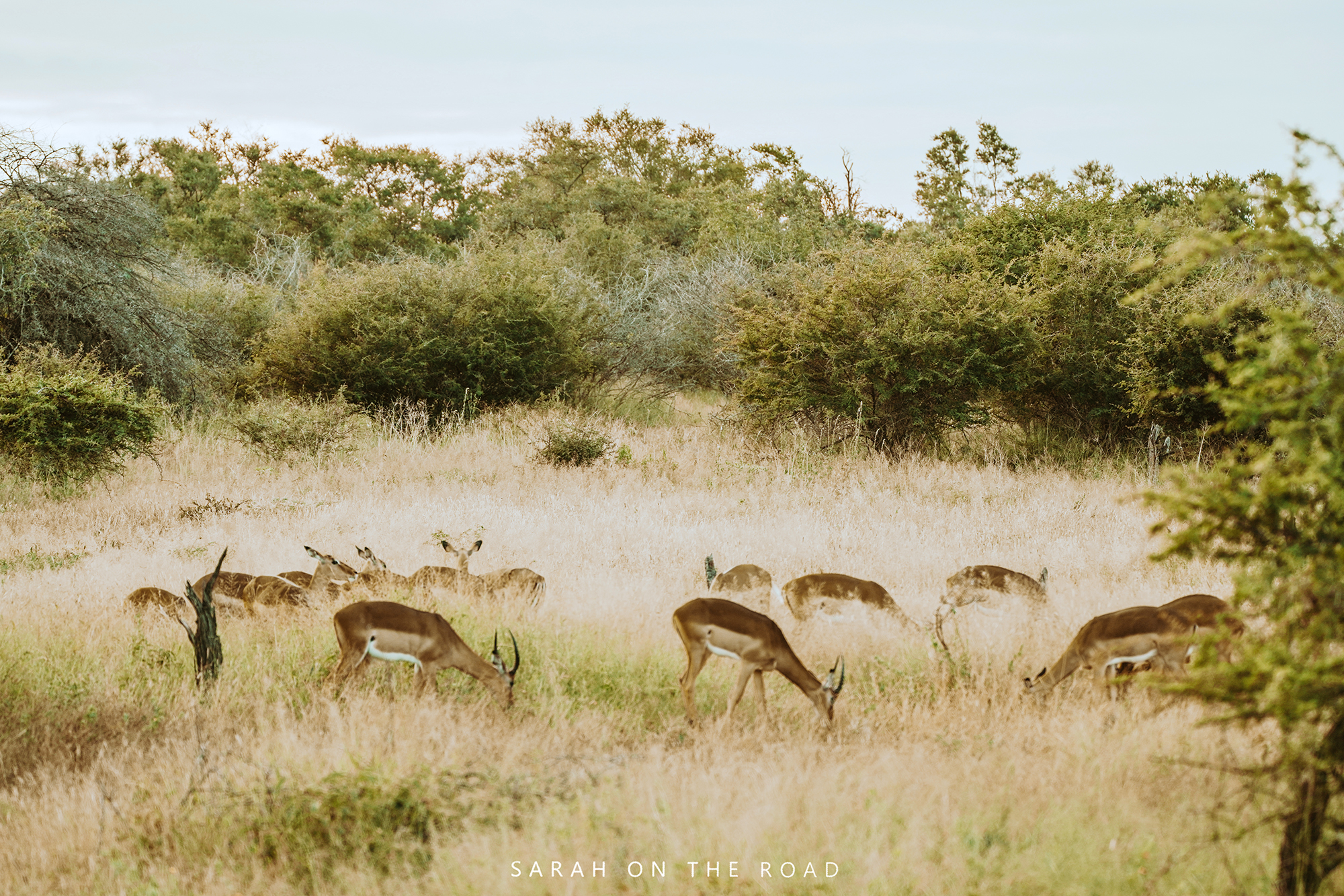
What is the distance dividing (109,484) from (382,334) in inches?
278

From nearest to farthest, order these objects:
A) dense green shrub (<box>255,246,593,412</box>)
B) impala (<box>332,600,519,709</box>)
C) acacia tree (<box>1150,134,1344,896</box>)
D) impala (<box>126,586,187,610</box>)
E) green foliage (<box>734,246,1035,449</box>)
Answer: acacia tree (<box>1150,134,1344,896</box>) → impala (<box>332,600,519,709</box>) → impala (<box>126,586,187,610</box>) → green foliage (<box>734,246,1035,449</box>) → dense green shrub (<box>255,246,593,412</box>)

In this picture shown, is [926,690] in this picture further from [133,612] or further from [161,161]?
[161,161]

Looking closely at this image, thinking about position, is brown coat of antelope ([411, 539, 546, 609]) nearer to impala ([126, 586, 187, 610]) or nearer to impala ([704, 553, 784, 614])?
impala ([704, 553, 784, 614])

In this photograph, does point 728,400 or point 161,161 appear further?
point 161,161

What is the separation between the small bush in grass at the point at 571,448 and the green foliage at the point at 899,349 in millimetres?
3837

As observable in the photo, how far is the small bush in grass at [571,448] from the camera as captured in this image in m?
15.7

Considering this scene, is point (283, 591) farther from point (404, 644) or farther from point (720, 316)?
point (720, 316)

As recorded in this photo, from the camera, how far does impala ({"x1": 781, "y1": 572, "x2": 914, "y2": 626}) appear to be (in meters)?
7.91

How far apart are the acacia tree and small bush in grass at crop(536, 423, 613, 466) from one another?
1227cm

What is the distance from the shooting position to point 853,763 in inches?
207

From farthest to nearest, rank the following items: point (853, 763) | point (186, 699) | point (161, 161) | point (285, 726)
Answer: point (161, 161) < point (186, 699) < point (285, 726) < point (853, 763)

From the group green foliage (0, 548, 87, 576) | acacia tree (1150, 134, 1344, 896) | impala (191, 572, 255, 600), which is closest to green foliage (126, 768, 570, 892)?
acacia tree (1150, 134, 1344, 896)

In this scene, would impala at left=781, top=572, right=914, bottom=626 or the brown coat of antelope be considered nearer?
impala at left=781, top=572, right=914, bottom=626

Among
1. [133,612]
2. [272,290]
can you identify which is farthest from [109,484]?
[272,290]
